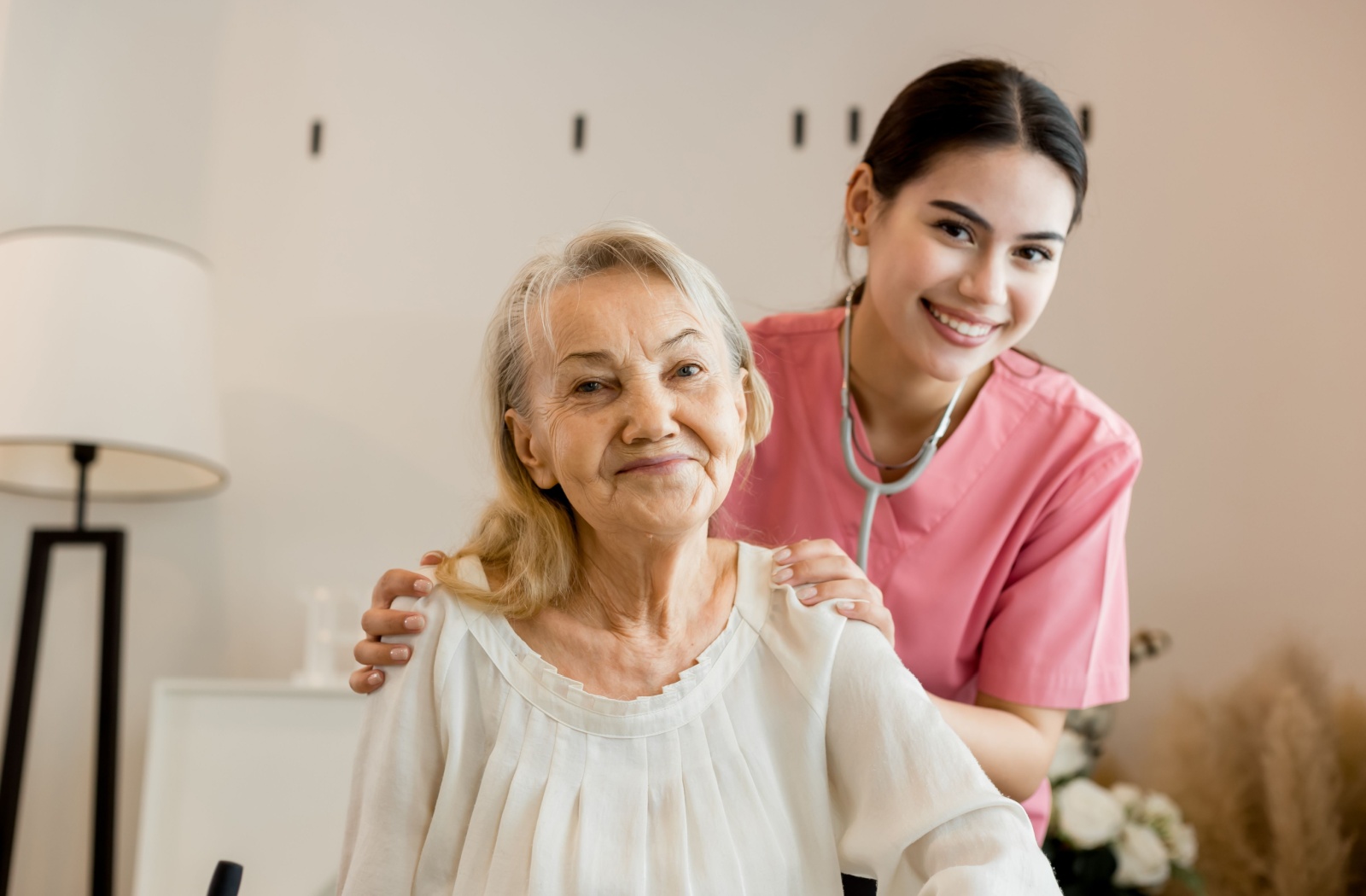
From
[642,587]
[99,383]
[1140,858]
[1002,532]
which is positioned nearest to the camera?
[642,587]

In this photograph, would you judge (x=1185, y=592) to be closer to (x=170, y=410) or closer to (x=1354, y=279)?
(x=1354, y=279)

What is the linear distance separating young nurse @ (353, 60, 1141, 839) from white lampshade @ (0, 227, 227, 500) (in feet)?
4.24

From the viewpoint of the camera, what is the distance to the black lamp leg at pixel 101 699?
230 centimetres

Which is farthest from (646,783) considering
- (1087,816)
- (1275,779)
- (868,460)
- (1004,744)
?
(1275,779)

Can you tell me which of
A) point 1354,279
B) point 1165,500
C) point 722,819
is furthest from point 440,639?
point 1354,279

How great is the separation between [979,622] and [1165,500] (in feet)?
3.91

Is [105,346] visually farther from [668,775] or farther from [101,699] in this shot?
[668,775]

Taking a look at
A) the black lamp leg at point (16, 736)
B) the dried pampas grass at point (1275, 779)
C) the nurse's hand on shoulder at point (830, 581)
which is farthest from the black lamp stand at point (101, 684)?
the dried pampas grass at point (1275, 779)

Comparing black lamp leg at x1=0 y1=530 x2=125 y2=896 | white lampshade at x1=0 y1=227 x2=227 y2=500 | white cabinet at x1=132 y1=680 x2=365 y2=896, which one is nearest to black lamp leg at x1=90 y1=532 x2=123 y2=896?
black lamp leg at x1=0 y1=530 x2=125 y2=896

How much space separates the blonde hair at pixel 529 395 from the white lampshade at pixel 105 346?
132cm

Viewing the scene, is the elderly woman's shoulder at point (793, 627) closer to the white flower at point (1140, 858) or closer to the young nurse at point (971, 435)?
the young nurse at point (971, 435)

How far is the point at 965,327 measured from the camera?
133 cm

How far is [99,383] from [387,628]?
1430mm

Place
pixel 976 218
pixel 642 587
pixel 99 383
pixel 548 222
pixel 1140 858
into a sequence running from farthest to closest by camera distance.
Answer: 1. pixel 548 222
2. pixel 99 383
3. pixel 1140 858
4. pixel 976 218
5. pixel 642 587
